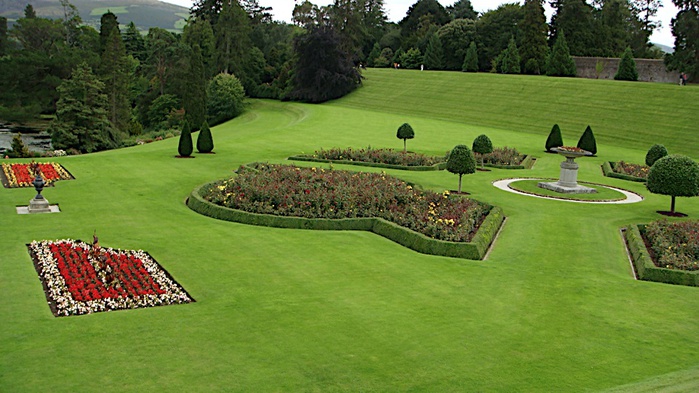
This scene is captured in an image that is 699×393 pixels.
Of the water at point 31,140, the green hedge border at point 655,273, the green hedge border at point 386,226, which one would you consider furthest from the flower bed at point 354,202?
the water at point 31,140

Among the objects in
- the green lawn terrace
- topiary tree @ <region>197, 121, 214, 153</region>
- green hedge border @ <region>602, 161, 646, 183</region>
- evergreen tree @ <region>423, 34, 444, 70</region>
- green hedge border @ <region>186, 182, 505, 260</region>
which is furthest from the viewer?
evergreen tree @ <region>423, 34, 444, 70</region>

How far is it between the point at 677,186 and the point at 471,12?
95.5 meters

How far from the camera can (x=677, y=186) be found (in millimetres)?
21703

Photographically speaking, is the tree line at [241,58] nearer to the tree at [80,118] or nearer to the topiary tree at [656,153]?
the tree at [80,118]

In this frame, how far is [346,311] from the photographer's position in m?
12.8

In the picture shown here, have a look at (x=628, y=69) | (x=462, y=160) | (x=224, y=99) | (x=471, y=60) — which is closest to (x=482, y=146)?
(x=462, y=160)

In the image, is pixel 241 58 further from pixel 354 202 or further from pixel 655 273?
pixel 655 273

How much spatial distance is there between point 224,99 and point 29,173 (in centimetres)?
3970

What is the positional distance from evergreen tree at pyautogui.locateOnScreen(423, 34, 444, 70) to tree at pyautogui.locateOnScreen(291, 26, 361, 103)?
55.8 feet

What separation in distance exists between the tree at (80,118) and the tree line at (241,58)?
90 mm

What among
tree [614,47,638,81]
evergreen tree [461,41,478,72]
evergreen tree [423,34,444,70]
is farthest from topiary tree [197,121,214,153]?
evergreen tree [423,34,444,70]

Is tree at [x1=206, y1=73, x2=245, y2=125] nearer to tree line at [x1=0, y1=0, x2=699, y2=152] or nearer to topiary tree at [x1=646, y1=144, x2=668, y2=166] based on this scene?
tree line at [x1=0, y1=0, x2=699, y2=152]

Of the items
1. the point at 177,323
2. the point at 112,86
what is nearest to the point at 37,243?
the point at 177,323

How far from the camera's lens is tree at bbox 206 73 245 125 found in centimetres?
6519
